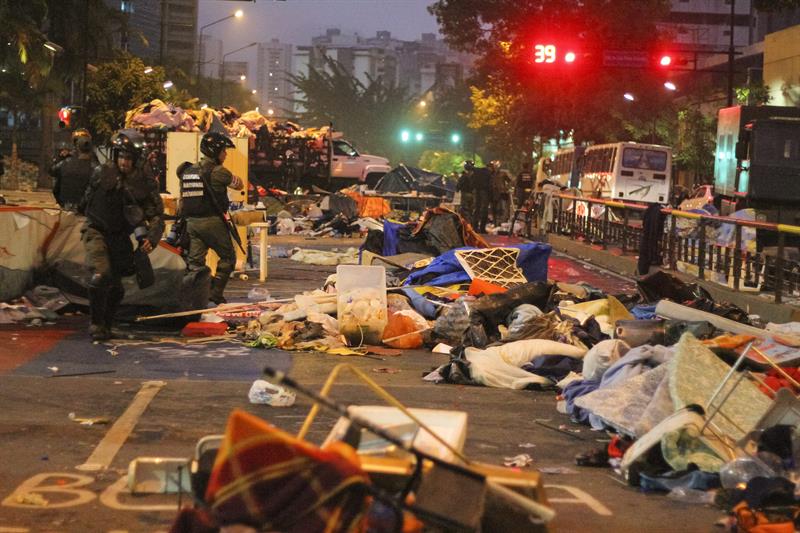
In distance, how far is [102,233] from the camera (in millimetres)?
11391

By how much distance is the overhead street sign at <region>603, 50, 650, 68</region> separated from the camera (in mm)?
38531

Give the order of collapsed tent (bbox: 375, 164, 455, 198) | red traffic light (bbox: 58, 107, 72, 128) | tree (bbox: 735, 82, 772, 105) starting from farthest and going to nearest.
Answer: tree (bbox: 735, 82, 772, 105), collapsed tent (bbox: 375, 164, 455, 198), red traffic light (bbox: 58, 107, 72, 128)

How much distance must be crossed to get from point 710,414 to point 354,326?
5146 mm

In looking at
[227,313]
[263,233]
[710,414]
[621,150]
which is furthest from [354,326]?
[621,150]

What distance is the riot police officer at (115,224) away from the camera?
11.3 metres

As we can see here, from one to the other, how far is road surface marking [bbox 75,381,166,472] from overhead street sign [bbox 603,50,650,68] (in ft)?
102

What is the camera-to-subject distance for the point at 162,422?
26.6 feet

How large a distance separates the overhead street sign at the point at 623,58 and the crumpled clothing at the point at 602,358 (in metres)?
30.5

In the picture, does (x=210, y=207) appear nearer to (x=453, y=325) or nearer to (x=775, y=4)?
(x=453, y=325)

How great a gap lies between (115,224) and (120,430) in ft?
12.9

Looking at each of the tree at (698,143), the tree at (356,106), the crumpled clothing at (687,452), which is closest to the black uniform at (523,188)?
the tree at (698,143)

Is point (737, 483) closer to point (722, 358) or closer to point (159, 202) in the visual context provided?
point (722, 358)

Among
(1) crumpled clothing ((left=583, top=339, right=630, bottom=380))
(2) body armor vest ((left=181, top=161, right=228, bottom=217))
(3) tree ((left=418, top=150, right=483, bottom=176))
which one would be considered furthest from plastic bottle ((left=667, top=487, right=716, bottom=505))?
(3) tree ((left=418, top=150, right=483, bottom=176))

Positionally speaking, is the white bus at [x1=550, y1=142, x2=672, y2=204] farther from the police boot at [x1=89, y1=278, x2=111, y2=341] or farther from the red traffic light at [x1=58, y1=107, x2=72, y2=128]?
the police boot at [x1=89, y1=278, x2=111, y2=341]
